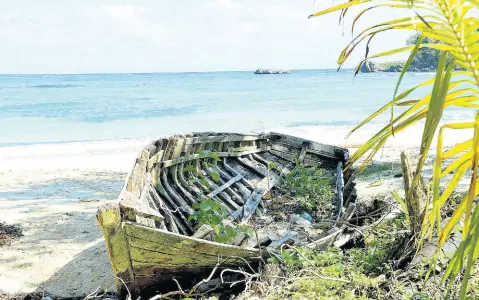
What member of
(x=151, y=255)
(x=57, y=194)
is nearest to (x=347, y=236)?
(x=151, y=255)

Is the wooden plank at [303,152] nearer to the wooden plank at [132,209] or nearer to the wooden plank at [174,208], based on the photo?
the wooden plank at [174,208]

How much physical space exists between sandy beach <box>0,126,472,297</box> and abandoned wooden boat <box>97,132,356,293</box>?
105 centimetres

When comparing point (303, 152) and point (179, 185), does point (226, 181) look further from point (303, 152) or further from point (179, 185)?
point (303, 152)

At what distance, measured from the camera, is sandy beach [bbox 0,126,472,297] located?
5121mm

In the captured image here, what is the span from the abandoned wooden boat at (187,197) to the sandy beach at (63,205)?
41.2 inches

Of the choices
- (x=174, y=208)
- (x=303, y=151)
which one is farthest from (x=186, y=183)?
(x=303, y=151)

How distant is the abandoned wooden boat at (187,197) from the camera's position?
141 inches

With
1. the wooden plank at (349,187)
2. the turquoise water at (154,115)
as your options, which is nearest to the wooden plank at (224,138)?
the wooden plank at (349,187)

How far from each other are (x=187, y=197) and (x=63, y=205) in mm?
3602

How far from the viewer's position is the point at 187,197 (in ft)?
18.6

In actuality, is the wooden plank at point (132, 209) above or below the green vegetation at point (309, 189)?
above

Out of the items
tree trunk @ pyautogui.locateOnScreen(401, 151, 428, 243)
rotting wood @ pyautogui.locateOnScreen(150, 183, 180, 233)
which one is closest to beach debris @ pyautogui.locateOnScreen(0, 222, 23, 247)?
rotting wood @ pyautogui.locateOnScreen(150, 183, 180, 233)

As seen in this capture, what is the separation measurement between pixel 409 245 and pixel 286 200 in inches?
114

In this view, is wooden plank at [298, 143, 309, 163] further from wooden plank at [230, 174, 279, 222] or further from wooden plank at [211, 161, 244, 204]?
wooden plank at [211, 161, 244, 204]
